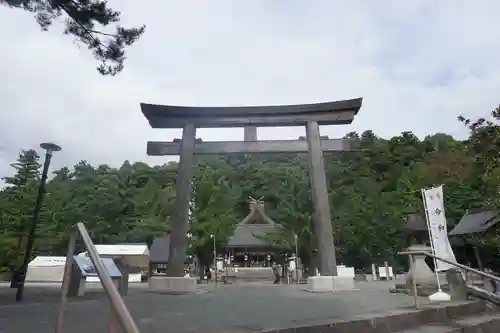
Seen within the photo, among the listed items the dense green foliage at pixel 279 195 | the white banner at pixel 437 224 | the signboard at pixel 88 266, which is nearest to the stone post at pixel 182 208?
the signboard at pixel 88 266

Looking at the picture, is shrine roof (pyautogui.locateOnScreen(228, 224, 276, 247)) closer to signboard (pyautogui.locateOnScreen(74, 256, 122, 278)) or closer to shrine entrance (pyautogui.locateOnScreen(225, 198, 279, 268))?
shrine entrance (pyautogui.locateOnScreen(225, 198, 279, 268))

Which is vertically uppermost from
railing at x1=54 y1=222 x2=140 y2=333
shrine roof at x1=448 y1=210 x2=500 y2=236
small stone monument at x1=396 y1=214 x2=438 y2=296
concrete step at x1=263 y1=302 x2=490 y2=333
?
shrine roof at x1=448 y1=210 x2=500 y2=236

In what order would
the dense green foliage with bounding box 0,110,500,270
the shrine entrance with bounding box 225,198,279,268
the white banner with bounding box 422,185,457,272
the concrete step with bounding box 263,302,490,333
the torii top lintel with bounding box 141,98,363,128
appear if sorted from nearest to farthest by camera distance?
the concrete step with bounding box 263,302,490,333 → the white banner with bounding box 422,185,457,272 → the torii top lintel with bounding box 141,98,363,128 → the dense green foliage with bounding box 0,110,500,270 → the shrine entrance with bounding box 225,198,279,268

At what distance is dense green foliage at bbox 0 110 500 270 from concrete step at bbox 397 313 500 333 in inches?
298

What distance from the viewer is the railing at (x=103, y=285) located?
1.74m

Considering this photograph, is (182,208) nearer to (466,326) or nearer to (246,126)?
(246,126)

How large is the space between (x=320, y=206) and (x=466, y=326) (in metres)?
8.34

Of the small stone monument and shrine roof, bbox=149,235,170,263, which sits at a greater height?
shrine roof, bbox=149,235,170,263

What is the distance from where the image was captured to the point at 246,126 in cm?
1427

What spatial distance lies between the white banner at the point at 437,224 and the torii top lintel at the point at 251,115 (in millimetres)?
3653

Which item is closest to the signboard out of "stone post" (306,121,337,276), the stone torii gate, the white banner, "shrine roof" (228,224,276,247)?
the stone torii gate

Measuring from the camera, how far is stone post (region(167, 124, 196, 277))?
13109 millimetres

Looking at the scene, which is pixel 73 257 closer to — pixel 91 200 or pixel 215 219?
pixel 215 219

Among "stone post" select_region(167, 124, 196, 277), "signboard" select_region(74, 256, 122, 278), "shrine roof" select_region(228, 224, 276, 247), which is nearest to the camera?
"signboard" select_region(74, 256, 122, 278)
